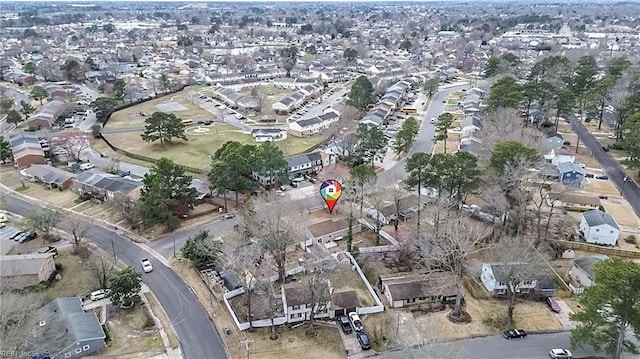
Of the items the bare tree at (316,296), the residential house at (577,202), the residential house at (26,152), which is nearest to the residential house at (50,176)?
the residential house at (26,152)

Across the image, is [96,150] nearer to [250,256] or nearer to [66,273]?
[66,273]

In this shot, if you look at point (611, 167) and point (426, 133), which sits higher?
point (611, 167)

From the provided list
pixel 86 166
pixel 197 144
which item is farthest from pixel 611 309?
Answer: pixel 86 166

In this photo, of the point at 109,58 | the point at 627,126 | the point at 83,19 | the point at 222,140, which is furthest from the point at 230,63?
the point at 83,19

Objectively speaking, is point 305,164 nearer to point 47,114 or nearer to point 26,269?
point 26,269

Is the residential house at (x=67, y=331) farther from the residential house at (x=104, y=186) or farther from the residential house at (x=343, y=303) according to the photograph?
the residential house at (x=104, y=186)

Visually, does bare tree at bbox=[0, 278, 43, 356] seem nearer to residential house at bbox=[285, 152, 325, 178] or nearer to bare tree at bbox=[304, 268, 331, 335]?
bare tree at bbox=[304, 268, 331, 335]

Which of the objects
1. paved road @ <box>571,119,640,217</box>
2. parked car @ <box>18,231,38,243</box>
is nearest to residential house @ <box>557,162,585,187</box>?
paved road @ <box>571,119,640,217</box>
